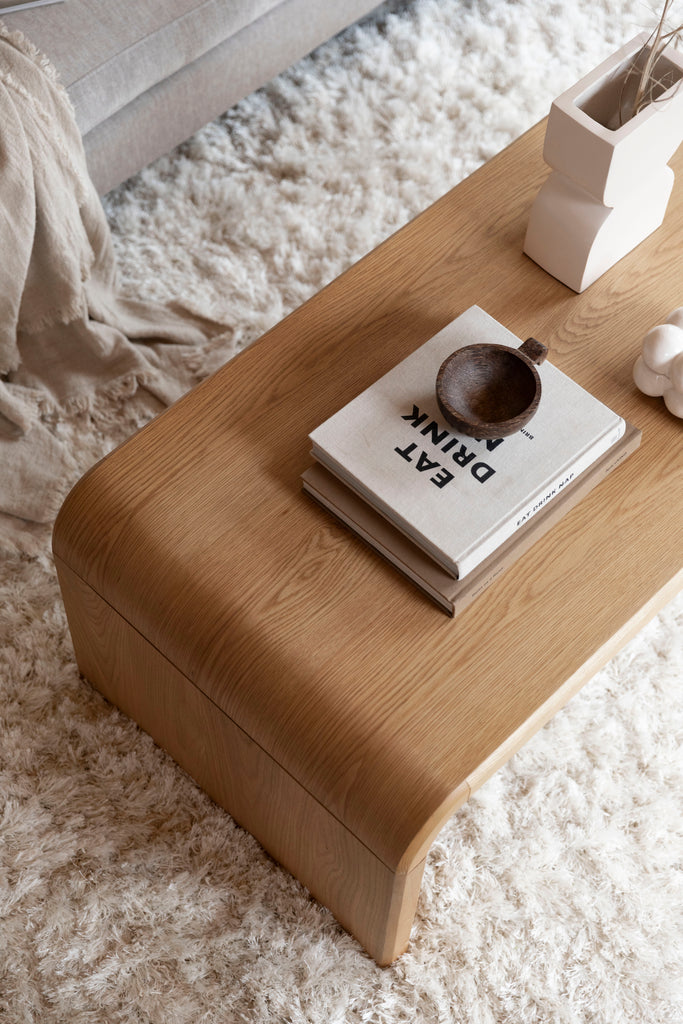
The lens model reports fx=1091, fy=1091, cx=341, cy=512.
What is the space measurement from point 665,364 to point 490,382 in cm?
22

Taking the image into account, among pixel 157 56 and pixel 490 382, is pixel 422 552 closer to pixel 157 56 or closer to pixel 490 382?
pixel 490 382

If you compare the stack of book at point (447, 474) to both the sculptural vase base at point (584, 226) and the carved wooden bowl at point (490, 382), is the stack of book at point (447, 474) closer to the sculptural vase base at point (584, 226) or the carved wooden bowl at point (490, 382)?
the carved wooden bowl at point (490, 382)

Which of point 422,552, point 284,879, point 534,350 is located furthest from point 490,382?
point 284,879

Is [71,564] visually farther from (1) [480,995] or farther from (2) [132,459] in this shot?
(1) [480,995]

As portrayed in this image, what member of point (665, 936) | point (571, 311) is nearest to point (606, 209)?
point (571, 311)

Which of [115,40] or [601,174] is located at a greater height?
[601,174]

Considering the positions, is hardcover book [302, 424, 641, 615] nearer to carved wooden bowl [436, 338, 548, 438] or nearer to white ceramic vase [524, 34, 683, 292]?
carved wooden bowl [436, 338, 548, 438]

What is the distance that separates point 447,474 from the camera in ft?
3.94

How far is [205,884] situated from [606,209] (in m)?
1.00

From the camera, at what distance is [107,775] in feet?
4.92

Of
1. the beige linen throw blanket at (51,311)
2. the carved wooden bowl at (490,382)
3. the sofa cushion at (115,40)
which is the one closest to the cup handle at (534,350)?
the carved wooden bowl at (490,382)

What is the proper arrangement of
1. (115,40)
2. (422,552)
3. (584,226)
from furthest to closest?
(115,40) < (584,226) < (422,552)

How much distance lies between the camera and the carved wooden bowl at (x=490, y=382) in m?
1.22

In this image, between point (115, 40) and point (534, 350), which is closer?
point (534, 350)
